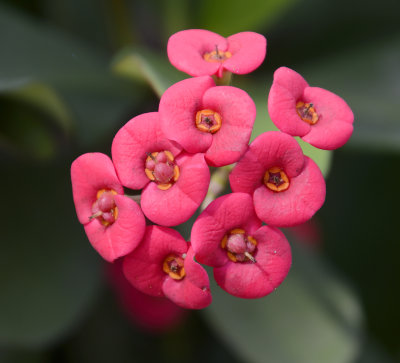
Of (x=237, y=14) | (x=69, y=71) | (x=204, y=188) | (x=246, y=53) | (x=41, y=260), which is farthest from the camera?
(x=237, y=14)

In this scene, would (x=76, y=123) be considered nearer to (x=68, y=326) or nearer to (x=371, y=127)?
(x=68, y=326)

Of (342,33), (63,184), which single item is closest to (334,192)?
(342,33)

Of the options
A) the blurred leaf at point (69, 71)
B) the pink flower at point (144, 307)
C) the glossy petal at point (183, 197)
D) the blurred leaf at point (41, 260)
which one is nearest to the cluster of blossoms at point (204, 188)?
the glossy petal at point (183, 197)

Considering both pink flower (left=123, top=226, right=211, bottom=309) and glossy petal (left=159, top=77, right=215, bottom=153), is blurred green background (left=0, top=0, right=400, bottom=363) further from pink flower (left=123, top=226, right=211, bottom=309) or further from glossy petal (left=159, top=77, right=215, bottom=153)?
pink flower (left=123, top=226, right=211, bottom=309)

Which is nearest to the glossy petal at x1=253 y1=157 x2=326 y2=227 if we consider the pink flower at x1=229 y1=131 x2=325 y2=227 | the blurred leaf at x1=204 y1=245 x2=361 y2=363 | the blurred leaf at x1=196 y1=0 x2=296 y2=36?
the pink flower at x1=229 y1=131 x2=325 y2=227

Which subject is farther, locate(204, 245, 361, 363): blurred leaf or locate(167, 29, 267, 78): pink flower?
locate(204, 245, 361, 363): blurred leaf

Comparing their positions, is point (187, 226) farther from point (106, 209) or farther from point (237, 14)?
point (237, 14)

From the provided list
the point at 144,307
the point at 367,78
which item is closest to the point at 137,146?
the point at 144,307
